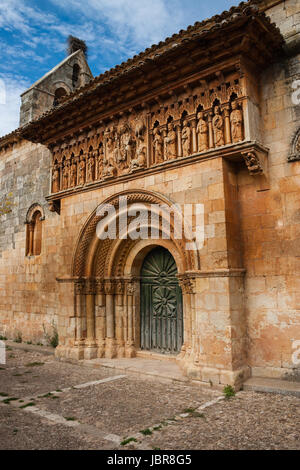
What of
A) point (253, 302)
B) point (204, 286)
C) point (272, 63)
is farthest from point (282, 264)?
point (272, 63)

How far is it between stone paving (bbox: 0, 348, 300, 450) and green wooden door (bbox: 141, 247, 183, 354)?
1.26m

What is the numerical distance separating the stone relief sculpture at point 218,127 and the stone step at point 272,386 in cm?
389

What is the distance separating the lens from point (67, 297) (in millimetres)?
8398

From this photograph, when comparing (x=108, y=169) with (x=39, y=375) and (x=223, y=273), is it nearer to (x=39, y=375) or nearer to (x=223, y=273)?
(x=223, y=273)

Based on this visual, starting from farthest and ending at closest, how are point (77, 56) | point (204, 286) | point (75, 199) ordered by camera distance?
point (77, 56), point (75, 199), point (204, 286)

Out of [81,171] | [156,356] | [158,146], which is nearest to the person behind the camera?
[158,146]

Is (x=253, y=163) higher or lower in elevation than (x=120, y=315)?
higher

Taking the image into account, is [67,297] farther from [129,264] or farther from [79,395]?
[79,395]

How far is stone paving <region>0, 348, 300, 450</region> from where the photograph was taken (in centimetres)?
389

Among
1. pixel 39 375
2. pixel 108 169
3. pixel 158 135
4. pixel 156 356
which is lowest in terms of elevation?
pixel 39 375

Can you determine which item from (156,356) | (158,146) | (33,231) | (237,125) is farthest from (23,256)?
(237,125)

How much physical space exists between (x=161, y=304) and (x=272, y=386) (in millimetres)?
2995

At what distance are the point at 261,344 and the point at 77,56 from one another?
12.7 metres

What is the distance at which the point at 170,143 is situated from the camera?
22.6ft
